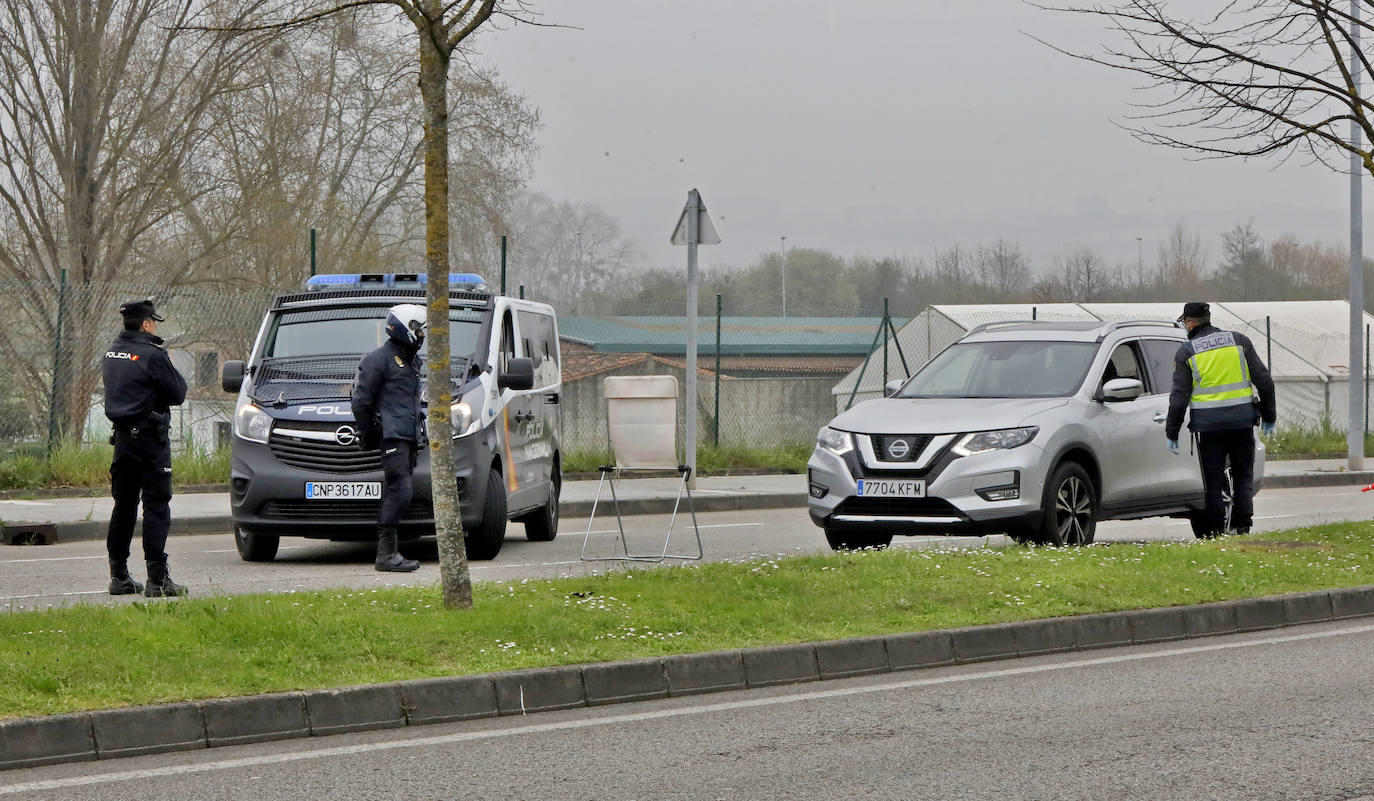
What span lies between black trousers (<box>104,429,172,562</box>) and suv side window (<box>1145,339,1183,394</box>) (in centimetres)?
787

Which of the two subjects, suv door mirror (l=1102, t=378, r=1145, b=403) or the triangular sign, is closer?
suv door mirror (l=1102, t=378, r=1145, b=403)

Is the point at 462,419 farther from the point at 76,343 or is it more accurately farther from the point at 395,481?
the point at 76,343

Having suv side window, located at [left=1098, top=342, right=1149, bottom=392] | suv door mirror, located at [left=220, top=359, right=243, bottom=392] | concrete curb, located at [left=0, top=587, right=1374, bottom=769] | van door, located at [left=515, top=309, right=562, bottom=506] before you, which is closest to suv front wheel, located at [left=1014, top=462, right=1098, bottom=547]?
suv side window, located at [left=1098, top=342, right=1149, bottom=392]

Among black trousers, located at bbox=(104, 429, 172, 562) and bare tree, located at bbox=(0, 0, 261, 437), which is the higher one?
bare tree, located at bbox=(0, 0, 261, 437)

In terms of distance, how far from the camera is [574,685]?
24.2ft

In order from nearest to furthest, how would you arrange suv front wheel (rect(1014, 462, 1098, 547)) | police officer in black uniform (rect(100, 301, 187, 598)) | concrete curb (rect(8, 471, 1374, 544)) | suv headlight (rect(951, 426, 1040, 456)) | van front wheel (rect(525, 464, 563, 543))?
1. police officer in black uniform (rect(100, 301, 187, 598))
2. suv headlight (rect(951, 426, 1040, 456))
3. suv front wheel (rect(1014, 462, 1098, 547))
4. concrete curb (rect(8, 471, 1374, 544))
5. van front wheel (rect(525, 464, 563, 543))

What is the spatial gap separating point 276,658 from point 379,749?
113cm

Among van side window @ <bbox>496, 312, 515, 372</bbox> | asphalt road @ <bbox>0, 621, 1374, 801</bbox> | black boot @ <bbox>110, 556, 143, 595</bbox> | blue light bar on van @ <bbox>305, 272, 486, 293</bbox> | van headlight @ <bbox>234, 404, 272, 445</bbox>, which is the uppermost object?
blue light bar on van @ <bbox>305, 272, 486, 293</bbox>

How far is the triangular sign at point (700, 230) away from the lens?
2005 centimetres

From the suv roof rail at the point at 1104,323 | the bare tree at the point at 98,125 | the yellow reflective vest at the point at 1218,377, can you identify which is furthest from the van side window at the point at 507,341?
the bare tree at the point at 98,125

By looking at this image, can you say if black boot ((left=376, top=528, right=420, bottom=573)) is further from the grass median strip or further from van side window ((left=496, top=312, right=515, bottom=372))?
the grass median strip

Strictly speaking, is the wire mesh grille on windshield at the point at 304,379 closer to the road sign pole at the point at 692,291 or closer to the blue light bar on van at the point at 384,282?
the blue light bar on van at the point at 384,282

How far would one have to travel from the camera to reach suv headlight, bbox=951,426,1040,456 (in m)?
11.9

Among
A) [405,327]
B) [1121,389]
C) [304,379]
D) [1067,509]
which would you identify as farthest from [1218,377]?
[304,379]
